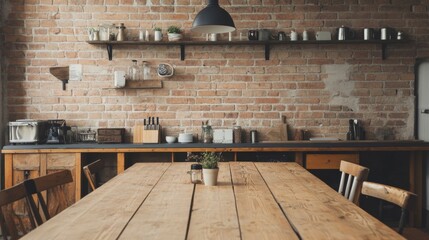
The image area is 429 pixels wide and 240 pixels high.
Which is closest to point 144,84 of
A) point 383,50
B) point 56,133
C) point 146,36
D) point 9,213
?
point 146,36

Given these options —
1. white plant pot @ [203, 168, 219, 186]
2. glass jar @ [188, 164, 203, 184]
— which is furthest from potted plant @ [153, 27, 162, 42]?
white plant pot @ [203, 168, 219, 186]

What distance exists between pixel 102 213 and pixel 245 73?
3.56m

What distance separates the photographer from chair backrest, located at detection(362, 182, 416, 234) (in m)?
1.75

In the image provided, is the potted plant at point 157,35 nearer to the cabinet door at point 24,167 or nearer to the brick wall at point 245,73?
the brick wall at point 245,73

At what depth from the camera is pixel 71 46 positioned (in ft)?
16.6

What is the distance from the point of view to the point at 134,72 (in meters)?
5.07

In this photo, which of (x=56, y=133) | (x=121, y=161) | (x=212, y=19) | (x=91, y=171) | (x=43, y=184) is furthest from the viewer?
(x=56, y=133)

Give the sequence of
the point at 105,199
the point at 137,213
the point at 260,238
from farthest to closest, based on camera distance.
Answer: the point at 105,199
the point at 137,213
the point at 260,238

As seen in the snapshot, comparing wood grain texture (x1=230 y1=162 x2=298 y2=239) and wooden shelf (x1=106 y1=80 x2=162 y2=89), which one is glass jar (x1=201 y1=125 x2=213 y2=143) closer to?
wooden shelf (x1=106 y1=80 x2=162 y2=89)

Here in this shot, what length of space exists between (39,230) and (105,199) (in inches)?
20.6

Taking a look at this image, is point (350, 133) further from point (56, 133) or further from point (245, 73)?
point (56, 133)

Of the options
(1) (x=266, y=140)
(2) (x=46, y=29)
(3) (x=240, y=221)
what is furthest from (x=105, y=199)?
(2) (x=46, y=29)

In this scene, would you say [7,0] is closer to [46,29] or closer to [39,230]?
[46,29]

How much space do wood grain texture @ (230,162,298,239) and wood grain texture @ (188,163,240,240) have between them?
34mm
